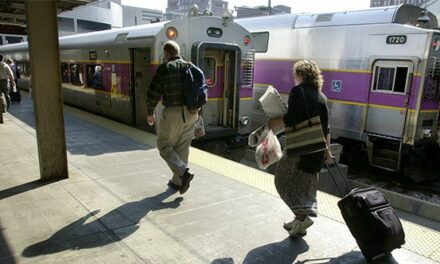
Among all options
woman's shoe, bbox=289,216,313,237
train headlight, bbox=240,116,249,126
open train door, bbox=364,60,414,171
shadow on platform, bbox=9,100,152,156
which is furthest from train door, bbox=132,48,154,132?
woman's shoe, bbox=289,216,313,237

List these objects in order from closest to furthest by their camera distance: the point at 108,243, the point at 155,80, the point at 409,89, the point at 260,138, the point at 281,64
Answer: the point at 108,243
the point at 260,138
the point at 155,80
the point at 409,89
the point at 281,64

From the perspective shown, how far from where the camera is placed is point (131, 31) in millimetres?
8312

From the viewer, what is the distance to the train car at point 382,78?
24.1 feet

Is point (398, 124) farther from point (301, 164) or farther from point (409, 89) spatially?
point (301, 164)

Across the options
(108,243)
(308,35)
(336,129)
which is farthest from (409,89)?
(108,243)

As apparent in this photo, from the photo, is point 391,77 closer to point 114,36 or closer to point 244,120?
point 244,120

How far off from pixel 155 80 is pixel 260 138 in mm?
1465

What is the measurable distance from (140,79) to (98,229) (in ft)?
17.8

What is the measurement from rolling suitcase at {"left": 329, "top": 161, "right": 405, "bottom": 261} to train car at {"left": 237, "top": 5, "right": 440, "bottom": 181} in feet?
16.0

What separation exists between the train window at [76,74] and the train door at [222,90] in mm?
4726

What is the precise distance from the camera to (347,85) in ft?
27.3

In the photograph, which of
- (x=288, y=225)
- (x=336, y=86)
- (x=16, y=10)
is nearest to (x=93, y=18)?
(x=16, y=10)

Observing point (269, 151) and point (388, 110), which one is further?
point (388, 110)

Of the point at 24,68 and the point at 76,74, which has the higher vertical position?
the point at 76,74
